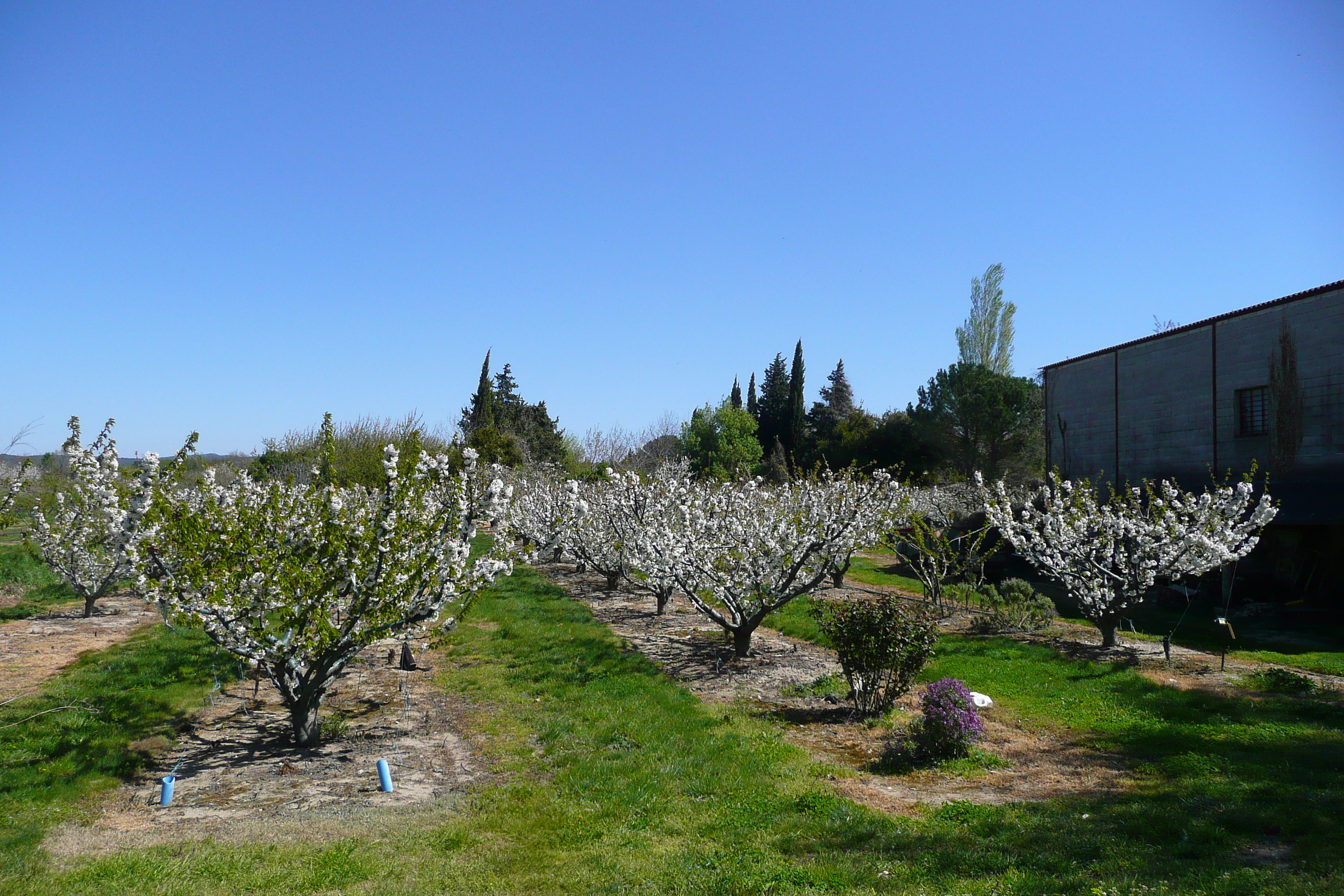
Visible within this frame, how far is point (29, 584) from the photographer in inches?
779

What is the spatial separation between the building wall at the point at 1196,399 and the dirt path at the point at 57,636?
24517 mm

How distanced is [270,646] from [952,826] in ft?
22.6

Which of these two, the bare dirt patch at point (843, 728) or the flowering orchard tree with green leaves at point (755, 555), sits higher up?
the flowering orchard tree with green leaves at point (755, 555)

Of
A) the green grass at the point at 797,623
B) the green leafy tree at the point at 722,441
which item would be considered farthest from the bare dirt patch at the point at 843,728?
the green leafy tree at the point at 722,441

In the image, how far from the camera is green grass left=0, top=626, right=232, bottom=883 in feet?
21.1

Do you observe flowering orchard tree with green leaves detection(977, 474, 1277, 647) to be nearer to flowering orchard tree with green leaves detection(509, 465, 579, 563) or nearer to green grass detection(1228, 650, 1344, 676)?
green grass detection(1228, 650, 1344, 676)

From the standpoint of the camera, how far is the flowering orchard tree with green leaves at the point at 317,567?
297 inches

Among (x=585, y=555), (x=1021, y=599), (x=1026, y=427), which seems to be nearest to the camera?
(x=1021, y=599)

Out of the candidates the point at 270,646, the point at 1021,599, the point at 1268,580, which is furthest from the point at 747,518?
the point at 1268,580

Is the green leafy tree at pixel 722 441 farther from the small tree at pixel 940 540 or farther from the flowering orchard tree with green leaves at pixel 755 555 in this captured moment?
the flowering orchard tree with green leaves at pixel 755 555

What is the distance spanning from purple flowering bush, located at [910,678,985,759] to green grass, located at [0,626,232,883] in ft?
26.4

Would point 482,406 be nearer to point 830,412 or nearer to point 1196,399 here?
point 830,412

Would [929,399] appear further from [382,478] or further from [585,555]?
[382,478]

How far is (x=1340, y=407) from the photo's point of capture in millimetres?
A: 19859
